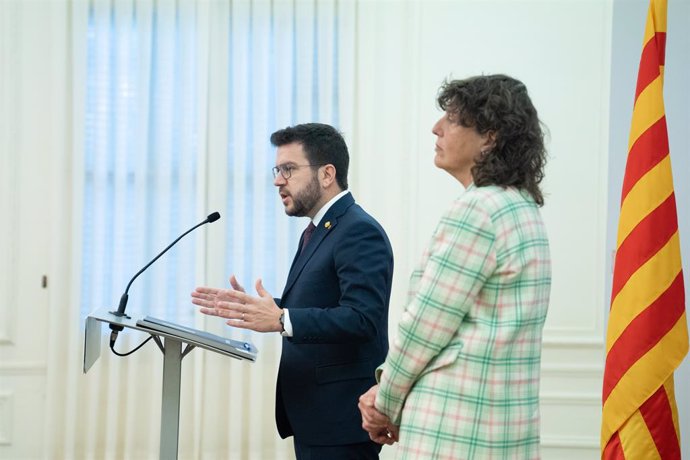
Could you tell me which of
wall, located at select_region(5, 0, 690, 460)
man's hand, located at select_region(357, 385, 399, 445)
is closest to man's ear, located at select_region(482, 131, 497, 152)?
man's hand, located at select_region(357, 385, 399, 445)

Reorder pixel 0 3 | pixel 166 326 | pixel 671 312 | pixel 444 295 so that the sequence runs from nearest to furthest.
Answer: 1. pixel 444 295
2. pixel 166 326
3. pixel 671 312
4. pixel 0 3

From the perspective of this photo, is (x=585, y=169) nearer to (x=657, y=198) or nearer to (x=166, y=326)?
(x=657, y=198)

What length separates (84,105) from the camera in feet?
12.4

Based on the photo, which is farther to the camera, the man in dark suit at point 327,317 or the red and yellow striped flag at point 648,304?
the red and yellow striped flag at point 648,304

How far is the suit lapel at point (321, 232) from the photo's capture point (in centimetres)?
225

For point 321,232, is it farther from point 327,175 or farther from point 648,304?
point 648,304

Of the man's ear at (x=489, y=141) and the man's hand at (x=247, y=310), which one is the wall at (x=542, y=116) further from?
the man's ear at (x=489, y=141)

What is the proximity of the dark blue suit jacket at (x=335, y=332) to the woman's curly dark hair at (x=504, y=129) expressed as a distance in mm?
585

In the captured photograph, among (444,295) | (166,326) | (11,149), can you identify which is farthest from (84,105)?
(444,295)

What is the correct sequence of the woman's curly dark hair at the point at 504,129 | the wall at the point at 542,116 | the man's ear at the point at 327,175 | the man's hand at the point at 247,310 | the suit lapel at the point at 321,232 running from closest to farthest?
the woman's curly dark hair at the point at 504,129
the man's hand at the point at 247,310
the suit lapel at the point at 321,232
the man's ear at the point at 327,175
the wall at the point at 542,116

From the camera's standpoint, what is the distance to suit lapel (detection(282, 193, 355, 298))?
2.25 m

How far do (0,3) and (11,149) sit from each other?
73 cm

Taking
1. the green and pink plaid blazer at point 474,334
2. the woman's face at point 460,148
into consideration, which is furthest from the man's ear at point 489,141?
the green and pink plaid blazer at point 474,334

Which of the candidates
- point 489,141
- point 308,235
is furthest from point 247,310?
point 489,141
